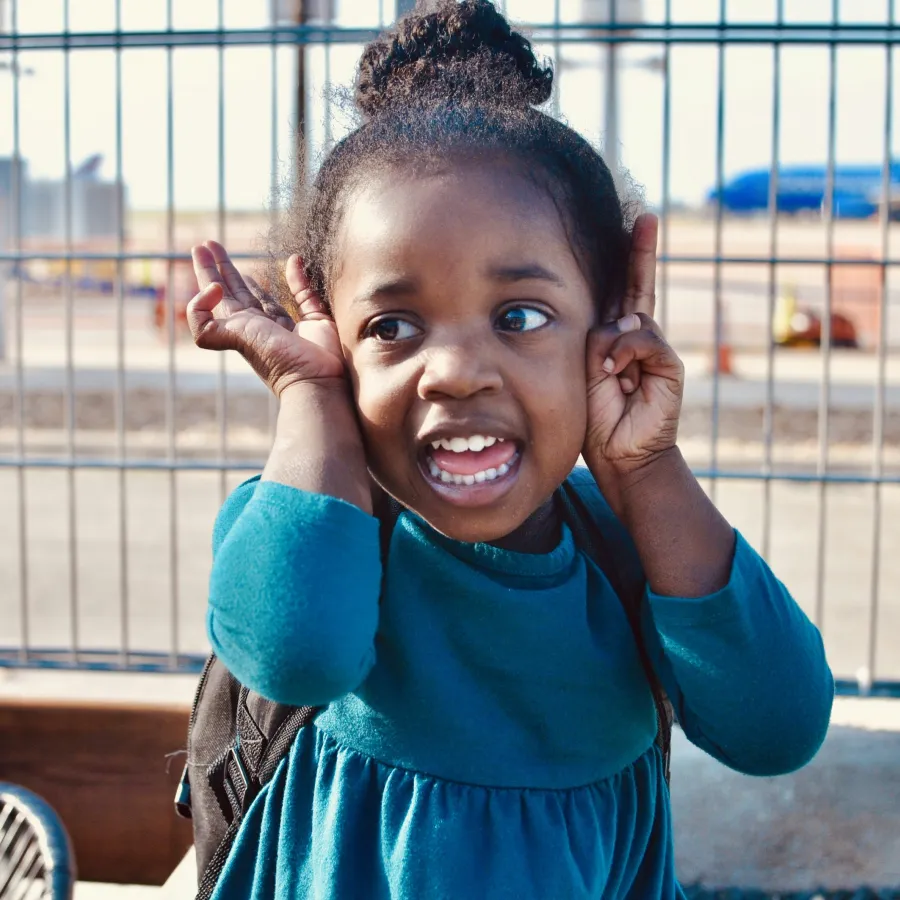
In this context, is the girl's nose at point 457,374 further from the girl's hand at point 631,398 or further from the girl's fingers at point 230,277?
the girl's fingers at point 230,277

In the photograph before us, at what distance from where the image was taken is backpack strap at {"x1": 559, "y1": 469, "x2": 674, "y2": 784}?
141 cm

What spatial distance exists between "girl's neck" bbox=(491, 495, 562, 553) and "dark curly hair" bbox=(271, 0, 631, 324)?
0.26 metres

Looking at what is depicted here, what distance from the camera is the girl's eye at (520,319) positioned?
1260 millimetres

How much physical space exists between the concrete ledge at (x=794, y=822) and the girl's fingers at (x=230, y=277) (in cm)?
139

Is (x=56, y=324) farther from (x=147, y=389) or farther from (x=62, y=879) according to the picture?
(x=62, y=879)

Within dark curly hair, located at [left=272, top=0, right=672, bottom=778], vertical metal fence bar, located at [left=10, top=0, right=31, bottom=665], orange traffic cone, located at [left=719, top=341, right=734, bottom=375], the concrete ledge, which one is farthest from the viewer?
orange traffic cone, located at [left=719, top=341, right=734, bottom=375]

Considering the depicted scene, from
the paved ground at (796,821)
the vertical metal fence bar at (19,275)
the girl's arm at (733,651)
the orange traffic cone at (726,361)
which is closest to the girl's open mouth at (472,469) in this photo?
the girl's arm at (733,651)

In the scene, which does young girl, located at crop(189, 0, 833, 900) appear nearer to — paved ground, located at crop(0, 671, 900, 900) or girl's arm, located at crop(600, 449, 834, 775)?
girl's arm, located at crop(600, 449, 834, 775)

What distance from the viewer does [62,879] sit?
6.50 feet

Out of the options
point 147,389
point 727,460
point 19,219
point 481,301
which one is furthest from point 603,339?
point 147,389

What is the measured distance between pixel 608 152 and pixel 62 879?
1903 millimetres

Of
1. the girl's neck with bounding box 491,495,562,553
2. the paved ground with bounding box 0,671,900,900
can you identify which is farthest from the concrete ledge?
the girl's neck with bounding box 491,495,562,553

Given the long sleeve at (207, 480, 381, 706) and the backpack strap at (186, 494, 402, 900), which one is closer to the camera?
the long sleeve at (207, 480, 381, 706)

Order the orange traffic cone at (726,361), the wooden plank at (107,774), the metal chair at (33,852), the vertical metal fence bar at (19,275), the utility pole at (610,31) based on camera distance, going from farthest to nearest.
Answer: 1. the orange traffic cone at (726,361)
2. the vertical metal fence bar at (19,275)
3. the utility pole at (610,31)
4. the wooden plank at (107,774)
5. the metal chair at (33,852)
